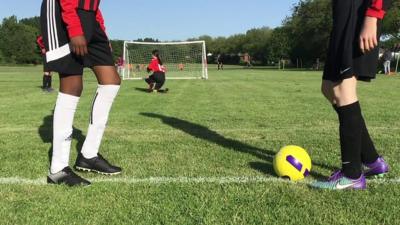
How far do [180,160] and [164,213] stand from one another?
182 cm

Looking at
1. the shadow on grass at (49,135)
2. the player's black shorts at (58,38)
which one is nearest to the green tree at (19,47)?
the shadow on grass at (49,135)

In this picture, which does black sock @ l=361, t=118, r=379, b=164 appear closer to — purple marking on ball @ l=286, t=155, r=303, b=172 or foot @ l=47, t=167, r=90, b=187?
purple marking on ball @ l=286, t=155, r=303, b=172

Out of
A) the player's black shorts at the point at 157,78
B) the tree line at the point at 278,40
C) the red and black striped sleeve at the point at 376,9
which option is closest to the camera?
the red and black striped sleeve at the point at 376,9

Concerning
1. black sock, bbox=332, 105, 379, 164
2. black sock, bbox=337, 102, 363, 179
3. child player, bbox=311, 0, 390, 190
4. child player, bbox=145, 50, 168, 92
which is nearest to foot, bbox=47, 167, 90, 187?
child player, bbox=311, 0, 390, 190

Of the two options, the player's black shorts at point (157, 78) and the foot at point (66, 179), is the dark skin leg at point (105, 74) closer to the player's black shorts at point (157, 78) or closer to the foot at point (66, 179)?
the foot at point (66, 179)

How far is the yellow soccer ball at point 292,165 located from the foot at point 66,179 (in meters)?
1.66

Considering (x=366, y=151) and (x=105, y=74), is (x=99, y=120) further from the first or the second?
(x=366, y=151)

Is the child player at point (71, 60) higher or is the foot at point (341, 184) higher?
the child player at point (71, 60)

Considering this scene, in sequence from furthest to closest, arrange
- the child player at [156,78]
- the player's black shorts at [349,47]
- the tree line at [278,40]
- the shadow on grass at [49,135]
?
1. the tree line at [278,40]
2. the child player at [156,78]
3. the shadow on grass at [49,135]
4. the player's black shorts at [349,47]

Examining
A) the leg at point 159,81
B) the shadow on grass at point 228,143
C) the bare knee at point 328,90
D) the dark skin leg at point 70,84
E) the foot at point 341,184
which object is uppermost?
the dark skin leg at point 70,84

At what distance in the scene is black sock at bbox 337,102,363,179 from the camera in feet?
13.1

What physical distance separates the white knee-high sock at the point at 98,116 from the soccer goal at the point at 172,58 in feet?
95.8

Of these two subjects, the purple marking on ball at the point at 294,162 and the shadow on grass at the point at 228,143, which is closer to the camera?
the purple marking on ball at the point at 294,162

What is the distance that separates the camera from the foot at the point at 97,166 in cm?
458
